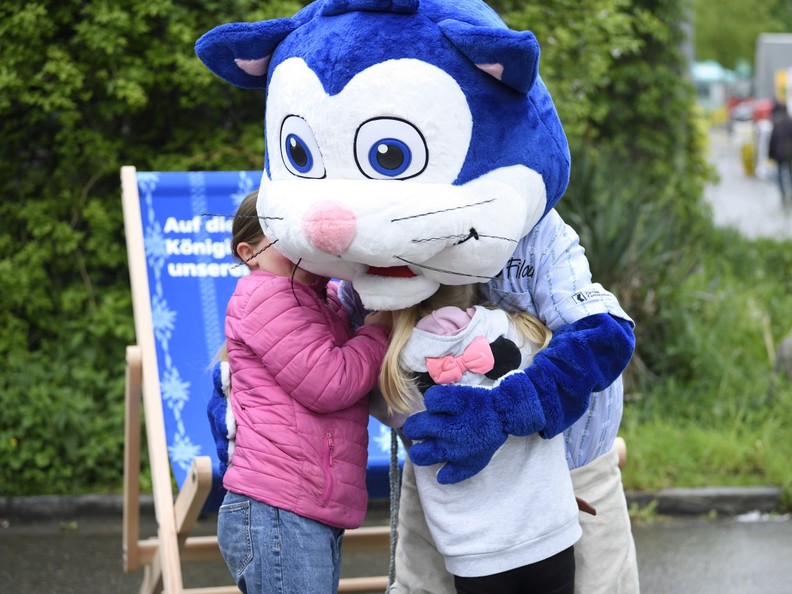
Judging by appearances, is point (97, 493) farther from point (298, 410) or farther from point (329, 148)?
point (329, 148)

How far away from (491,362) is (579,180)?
345cm

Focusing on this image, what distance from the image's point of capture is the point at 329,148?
2080 mm

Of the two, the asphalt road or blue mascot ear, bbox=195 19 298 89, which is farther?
the asphalt road

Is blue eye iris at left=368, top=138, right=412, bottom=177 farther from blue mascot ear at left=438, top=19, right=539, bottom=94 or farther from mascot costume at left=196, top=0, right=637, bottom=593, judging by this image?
blue mascot ear at left=438, top=19, right=539, bottom=94

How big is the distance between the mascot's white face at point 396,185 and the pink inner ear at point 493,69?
59mm

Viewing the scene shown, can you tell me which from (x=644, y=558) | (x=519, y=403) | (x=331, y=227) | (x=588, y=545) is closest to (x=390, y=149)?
(x=331, y=227)

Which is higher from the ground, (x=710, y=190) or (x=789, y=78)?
(x=789, y=78)

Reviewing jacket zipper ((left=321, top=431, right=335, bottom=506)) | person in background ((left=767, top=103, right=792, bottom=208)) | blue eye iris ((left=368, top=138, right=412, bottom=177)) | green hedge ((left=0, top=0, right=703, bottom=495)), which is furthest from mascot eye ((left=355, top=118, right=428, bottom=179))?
person in background ((left=767, top=103, right=792, bottom=208))

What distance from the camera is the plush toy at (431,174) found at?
2.03 metres

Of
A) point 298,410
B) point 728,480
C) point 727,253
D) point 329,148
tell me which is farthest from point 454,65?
point 727,253

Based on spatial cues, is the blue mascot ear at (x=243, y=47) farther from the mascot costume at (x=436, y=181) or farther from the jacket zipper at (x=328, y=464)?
Answer: the jacket zipper at (x=328, y=464)

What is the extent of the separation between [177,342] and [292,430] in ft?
4.36

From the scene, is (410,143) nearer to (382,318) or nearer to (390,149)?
(390,149)

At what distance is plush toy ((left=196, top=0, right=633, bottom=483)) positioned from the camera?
6.64 ft
